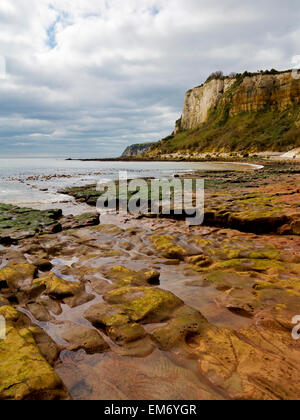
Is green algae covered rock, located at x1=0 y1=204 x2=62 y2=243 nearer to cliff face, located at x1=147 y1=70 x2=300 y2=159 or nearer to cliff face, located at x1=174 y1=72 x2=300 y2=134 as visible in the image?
cliff face, located at x1=147 y1=70 x2=300 y2=159

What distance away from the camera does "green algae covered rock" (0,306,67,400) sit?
2.49 meters

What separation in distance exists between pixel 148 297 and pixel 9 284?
3.07 meters

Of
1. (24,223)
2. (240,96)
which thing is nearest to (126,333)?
(24,223)

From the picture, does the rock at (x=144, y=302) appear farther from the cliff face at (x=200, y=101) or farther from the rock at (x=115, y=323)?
the cliff face at (x=200, y=101)

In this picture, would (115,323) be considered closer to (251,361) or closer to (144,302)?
(144,302)

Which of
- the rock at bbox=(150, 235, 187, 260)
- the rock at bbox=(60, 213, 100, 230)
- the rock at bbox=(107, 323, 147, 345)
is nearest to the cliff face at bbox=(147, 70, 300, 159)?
the rock at bbox=(60, 213, 100, 230)

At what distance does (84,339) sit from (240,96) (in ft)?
398

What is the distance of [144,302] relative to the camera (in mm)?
4273

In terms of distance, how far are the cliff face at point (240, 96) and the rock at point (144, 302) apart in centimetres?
10774

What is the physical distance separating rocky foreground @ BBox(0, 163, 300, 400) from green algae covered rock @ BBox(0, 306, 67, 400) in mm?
11

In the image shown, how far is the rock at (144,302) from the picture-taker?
402 cm

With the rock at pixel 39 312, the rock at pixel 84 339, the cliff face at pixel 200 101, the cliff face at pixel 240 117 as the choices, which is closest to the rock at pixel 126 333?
the rock at pixel 84 339
